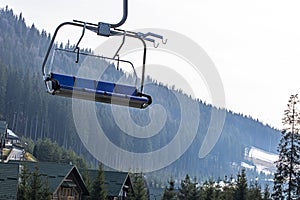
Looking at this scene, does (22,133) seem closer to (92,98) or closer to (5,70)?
(5,70)

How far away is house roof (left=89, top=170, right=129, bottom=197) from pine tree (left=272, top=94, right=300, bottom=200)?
60.2 feet

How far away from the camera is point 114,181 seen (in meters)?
47.9

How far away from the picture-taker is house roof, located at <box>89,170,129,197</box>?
4638cm

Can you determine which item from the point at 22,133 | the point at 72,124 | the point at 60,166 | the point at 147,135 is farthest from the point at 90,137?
the point at 60,166

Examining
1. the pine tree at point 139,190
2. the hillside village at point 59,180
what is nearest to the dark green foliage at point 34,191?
the hillside village at point 59,180

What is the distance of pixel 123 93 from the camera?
6.08 metres

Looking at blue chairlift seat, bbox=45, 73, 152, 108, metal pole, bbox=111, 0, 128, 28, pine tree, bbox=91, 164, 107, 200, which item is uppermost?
metal pole, bbox=111, 0, 128, 28

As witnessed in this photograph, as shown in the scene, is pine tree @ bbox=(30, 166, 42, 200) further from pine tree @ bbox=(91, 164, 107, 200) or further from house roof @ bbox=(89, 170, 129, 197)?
house roof @ bbox=(89, 170, 129, 197)

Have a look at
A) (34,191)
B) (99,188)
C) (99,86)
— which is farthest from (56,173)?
(99,86)

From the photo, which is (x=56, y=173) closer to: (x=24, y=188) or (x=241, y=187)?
(x=24, y=188)

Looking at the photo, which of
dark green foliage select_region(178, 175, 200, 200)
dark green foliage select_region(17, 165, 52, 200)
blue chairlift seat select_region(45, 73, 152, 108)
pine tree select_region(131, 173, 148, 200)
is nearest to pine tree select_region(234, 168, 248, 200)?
dark green foliage select_region(178, 175, 200, 200)

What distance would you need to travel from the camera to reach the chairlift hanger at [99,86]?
220 inches

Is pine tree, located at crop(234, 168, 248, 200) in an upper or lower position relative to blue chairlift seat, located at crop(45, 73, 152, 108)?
lower

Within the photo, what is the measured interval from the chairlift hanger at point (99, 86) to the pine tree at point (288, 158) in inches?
973
